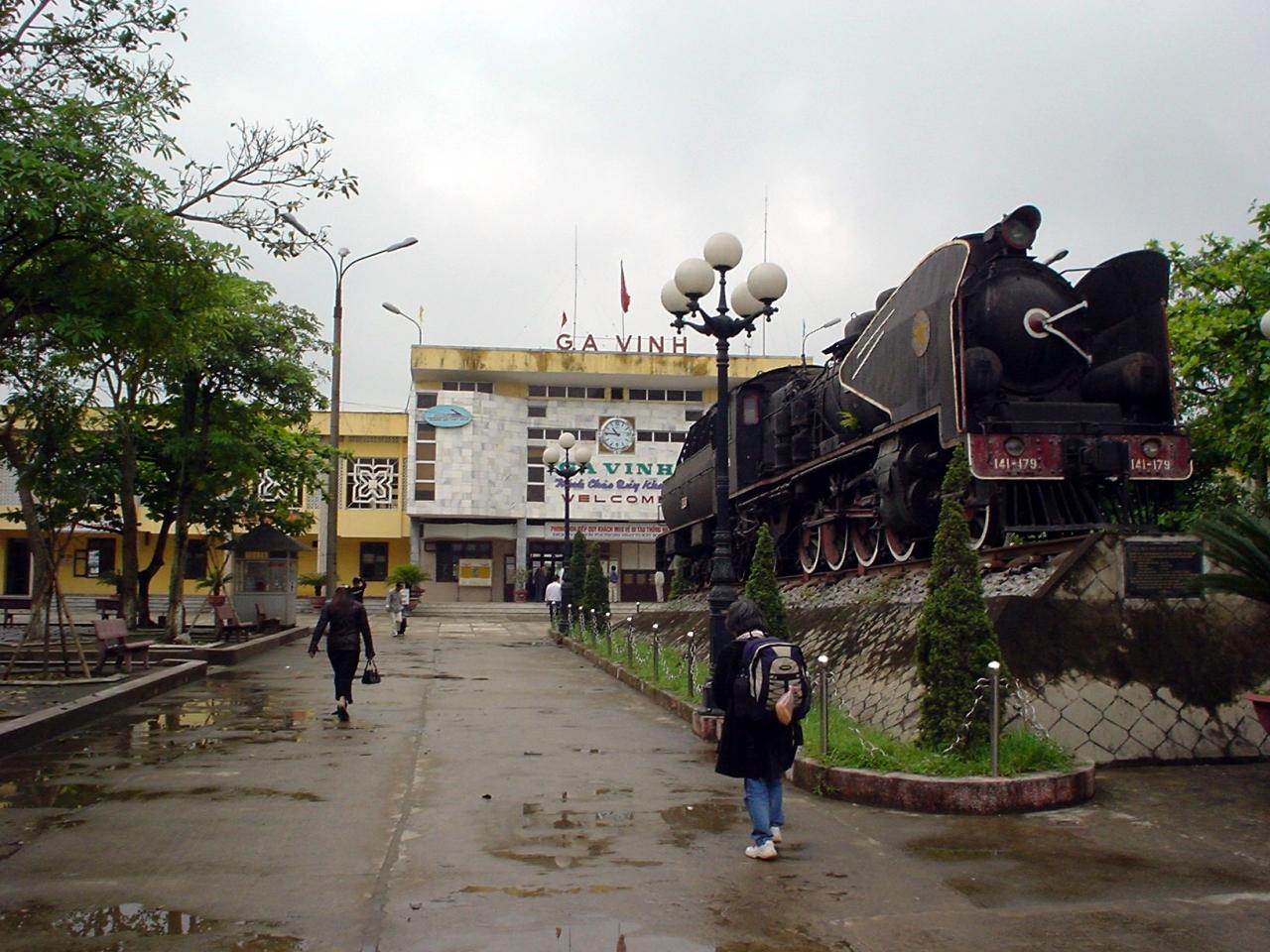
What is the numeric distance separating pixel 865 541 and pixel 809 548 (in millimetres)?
2186

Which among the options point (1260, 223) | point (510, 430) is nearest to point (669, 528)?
point (1260, 223)

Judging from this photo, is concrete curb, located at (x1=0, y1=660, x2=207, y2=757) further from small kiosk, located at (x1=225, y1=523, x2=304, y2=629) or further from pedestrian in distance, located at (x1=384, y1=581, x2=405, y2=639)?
pedestrian in distance, located at (x1=384, y1=581, x2=405, y2=639)

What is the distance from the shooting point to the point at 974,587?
8016 mm

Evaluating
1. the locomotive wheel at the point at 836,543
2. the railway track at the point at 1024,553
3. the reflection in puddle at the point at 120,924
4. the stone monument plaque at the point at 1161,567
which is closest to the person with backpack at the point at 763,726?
the reflection in puddle at the point at 120,924

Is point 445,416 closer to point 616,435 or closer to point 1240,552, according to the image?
point 616,435

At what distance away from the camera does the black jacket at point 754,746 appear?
634 centimetres

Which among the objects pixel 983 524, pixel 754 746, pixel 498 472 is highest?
pixel 498 472

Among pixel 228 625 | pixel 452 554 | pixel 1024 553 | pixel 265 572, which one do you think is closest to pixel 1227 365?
pixel 1024 553

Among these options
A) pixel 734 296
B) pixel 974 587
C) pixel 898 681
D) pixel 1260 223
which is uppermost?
pixel 1260 223

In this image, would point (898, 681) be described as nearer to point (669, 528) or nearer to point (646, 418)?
point (669, 528)

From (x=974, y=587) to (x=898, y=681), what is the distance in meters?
2.04

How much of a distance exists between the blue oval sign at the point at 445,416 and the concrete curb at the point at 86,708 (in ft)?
119

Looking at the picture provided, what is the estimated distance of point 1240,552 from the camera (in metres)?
8.30

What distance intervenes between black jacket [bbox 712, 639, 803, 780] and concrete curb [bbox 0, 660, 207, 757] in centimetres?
627
